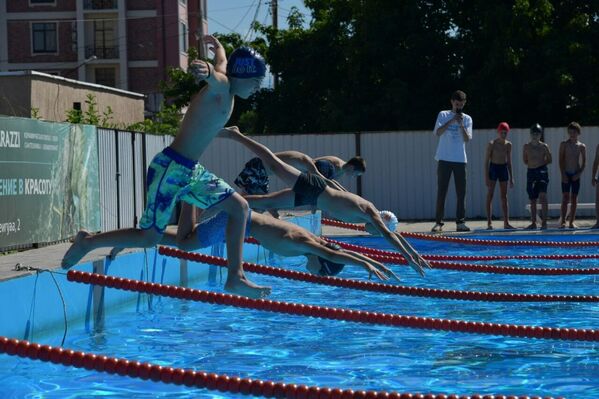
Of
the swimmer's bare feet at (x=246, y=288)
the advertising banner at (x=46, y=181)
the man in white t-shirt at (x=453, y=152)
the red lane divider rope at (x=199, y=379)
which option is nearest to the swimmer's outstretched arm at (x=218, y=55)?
the swimmer's bare feet at (x=246, y=288)

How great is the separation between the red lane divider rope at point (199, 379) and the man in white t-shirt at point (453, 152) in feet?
37.4

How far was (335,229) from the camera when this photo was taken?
1820cm

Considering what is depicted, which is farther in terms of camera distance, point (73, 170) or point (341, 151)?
point (341, 151)

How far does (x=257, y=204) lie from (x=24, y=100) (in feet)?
55.4

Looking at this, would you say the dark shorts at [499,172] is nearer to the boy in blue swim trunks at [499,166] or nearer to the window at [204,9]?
the boy in blue swim trunks at [499,166]

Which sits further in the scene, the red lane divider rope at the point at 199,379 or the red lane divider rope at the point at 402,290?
the red lane divider rope at the point at 402,290

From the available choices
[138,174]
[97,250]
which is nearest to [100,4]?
[138,174]

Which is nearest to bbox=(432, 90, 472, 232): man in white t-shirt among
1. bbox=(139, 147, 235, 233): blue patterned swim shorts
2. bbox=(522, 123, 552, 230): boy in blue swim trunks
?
bbox=(522, 123, 552, 230): boy in blue swim trunks

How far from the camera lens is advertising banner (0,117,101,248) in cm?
1147

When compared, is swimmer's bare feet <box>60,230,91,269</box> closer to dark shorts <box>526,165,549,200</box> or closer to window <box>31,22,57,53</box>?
dark shorts <box>526,165,549,200</box>

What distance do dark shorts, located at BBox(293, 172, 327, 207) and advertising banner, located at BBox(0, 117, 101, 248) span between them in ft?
13.5

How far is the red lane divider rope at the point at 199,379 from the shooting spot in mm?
4805

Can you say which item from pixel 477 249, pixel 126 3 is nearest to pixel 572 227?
pixel 477 249

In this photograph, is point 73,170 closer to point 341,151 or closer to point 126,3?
point 341,151
